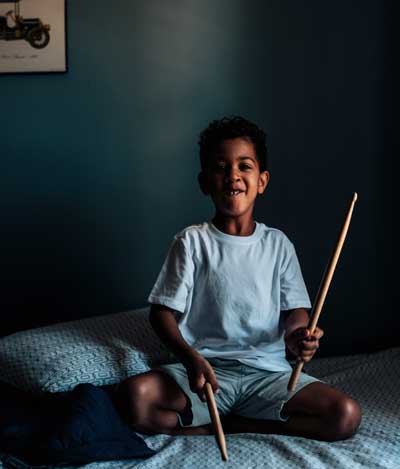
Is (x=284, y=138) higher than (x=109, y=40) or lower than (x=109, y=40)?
lower

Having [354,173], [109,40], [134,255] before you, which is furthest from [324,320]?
[109,40]

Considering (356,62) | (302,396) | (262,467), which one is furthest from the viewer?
(356,62)

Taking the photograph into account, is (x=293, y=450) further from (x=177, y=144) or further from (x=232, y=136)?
(x=177, y=144)

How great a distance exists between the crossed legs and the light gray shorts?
0.01 meters

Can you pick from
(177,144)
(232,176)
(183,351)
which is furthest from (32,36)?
(183,351)

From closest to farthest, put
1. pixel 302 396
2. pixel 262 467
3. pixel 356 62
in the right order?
pixel 262 467 → pixel 302 396 → pixel 356 62

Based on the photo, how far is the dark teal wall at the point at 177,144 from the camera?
191cm

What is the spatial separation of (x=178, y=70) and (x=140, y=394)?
3.22 feet

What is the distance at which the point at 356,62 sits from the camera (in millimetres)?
1898

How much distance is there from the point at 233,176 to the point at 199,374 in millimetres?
459

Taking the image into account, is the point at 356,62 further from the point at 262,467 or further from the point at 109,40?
the point at 262,467

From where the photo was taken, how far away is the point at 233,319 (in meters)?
1.49

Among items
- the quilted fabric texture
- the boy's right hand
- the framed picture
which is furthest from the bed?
the framed picture

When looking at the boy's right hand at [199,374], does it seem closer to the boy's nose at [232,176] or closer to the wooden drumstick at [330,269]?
the wooden drumstick at [330,269]
